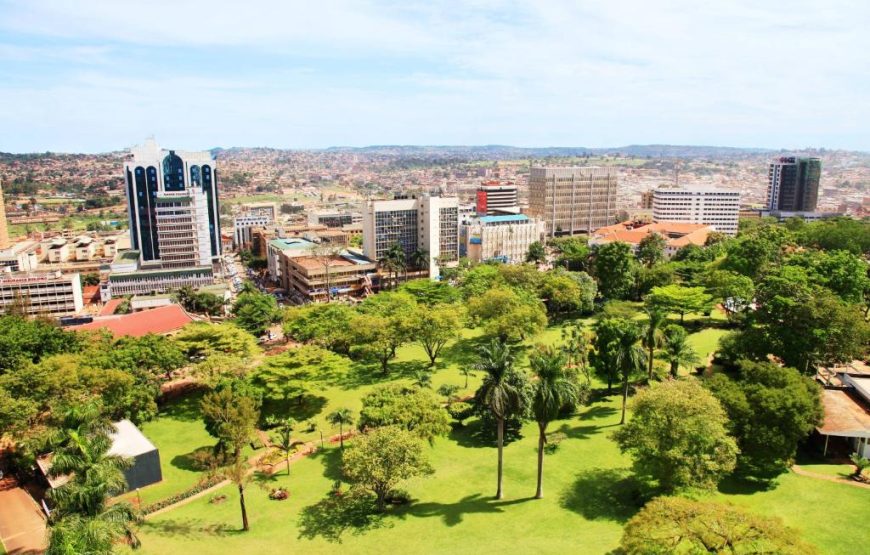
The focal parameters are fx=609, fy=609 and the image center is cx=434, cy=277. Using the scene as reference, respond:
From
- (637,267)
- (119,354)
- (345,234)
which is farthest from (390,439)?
(345,234)

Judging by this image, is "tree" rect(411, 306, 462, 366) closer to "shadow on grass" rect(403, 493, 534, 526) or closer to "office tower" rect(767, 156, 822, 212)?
"shadow on grass" rect(403, 493, 534, 526)

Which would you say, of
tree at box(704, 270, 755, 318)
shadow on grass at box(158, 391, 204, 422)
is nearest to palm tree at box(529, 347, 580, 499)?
shadow on grass at box(158, 391, 204, 422)

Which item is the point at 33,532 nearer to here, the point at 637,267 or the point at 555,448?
the point at 555,448

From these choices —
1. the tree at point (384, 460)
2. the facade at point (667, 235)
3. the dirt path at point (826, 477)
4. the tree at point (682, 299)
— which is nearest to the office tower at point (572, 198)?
the facade at point (667, 235)

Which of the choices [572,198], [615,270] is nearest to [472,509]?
[615,270]

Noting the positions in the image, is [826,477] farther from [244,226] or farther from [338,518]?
[244,226]
